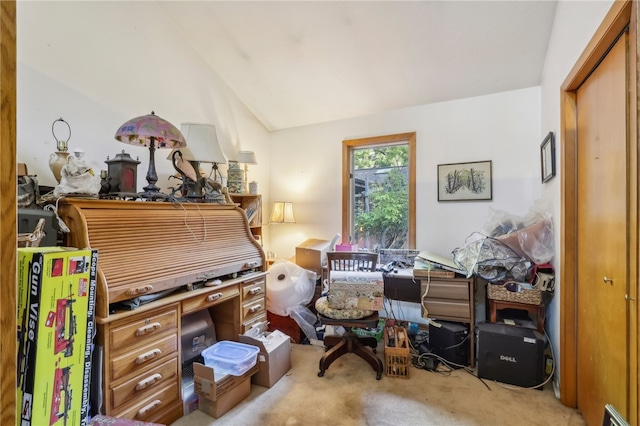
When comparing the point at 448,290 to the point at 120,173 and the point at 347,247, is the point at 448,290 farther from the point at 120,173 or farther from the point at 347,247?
the point at 120,173

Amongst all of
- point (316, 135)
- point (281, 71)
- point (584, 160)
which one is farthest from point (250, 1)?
point (584, 160)

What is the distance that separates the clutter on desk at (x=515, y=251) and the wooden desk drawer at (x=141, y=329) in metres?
2.12

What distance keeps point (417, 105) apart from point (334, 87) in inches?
34.9

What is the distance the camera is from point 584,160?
1.63 meters

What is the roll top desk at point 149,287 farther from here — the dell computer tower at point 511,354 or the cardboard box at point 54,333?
the dell computer tower at point 511,354

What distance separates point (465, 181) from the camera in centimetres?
279

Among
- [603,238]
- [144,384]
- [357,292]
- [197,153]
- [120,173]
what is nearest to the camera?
[603,238]

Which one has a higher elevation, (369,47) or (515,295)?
(369,47)

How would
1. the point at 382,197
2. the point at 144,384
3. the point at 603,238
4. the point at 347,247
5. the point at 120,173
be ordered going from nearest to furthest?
the point at 603,238 → the point at 144,384 → the point at 120,173 → the point at 347,247 → the point at 382,197

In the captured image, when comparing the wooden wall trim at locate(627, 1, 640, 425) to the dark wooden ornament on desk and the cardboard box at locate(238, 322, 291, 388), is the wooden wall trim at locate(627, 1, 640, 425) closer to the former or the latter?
the cardboard box at locate(238, 322, 291, 388)

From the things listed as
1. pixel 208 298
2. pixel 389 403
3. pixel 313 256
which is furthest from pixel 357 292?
pixel 208 298

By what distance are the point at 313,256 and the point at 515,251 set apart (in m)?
1.76

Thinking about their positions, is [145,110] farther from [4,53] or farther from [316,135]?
[4,53]

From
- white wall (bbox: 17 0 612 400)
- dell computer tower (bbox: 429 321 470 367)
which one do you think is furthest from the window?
dell computer tower (bbox: 429 321 470 367)
